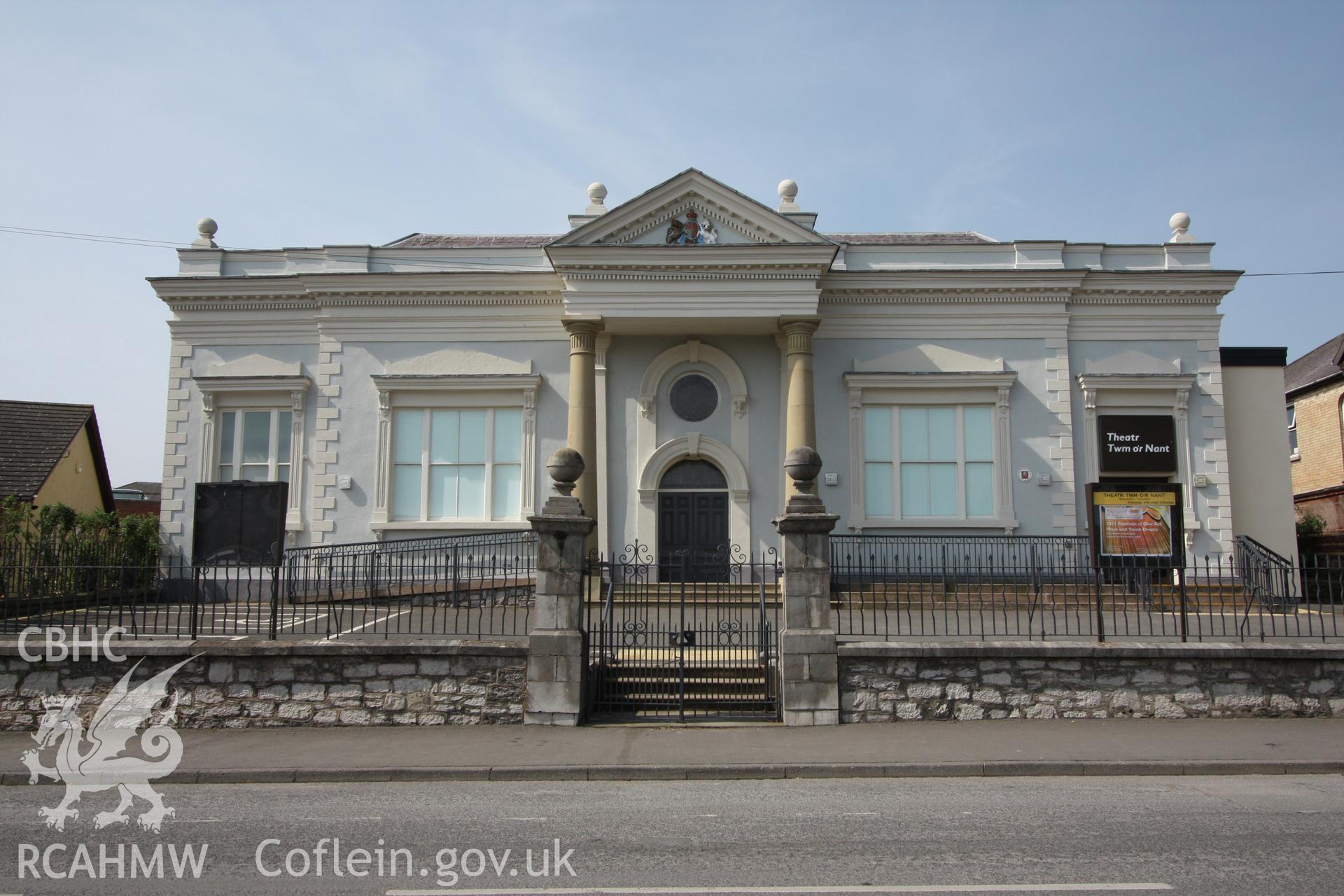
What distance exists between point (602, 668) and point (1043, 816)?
5.55 m

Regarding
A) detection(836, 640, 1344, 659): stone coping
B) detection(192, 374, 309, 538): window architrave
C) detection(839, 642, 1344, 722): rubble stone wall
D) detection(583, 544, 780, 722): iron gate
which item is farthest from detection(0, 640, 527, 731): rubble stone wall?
detection(192, 374, 309, 538): window architrave

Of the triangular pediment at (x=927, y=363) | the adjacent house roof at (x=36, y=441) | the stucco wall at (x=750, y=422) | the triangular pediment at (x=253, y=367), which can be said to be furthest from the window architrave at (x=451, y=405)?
the adjacent house roof at (x=36, y=441)

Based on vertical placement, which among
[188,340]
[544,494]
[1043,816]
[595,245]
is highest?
[595,245]

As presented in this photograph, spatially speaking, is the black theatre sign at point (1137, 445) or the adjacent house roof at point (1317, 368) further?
the adjacent house roof at point (1317, 368)

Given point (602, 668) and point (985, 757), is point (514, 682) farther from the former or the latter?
point (985, 757)

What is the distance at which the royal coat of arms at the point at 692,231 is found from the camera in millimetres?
19531

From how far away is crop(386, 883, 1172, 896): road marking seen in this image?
5.44m

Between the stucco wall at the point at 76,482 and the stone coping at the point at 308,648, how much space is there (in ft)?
60.7

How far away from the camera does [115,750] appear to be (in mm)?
9680

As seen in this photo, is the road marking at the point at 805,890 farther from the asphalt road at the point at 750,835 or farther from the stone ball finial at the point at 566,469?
the stone ball finial at the point at 566,469

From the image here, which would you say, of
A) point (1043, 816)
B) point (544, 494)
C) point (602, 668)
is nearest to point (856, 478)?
point (544, 494)

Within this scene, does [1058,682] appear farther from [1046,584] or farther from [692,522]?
[692,522]

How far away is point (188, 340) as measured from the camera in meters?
21.1

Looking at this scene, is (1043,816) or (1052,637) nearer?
(1043,816)
